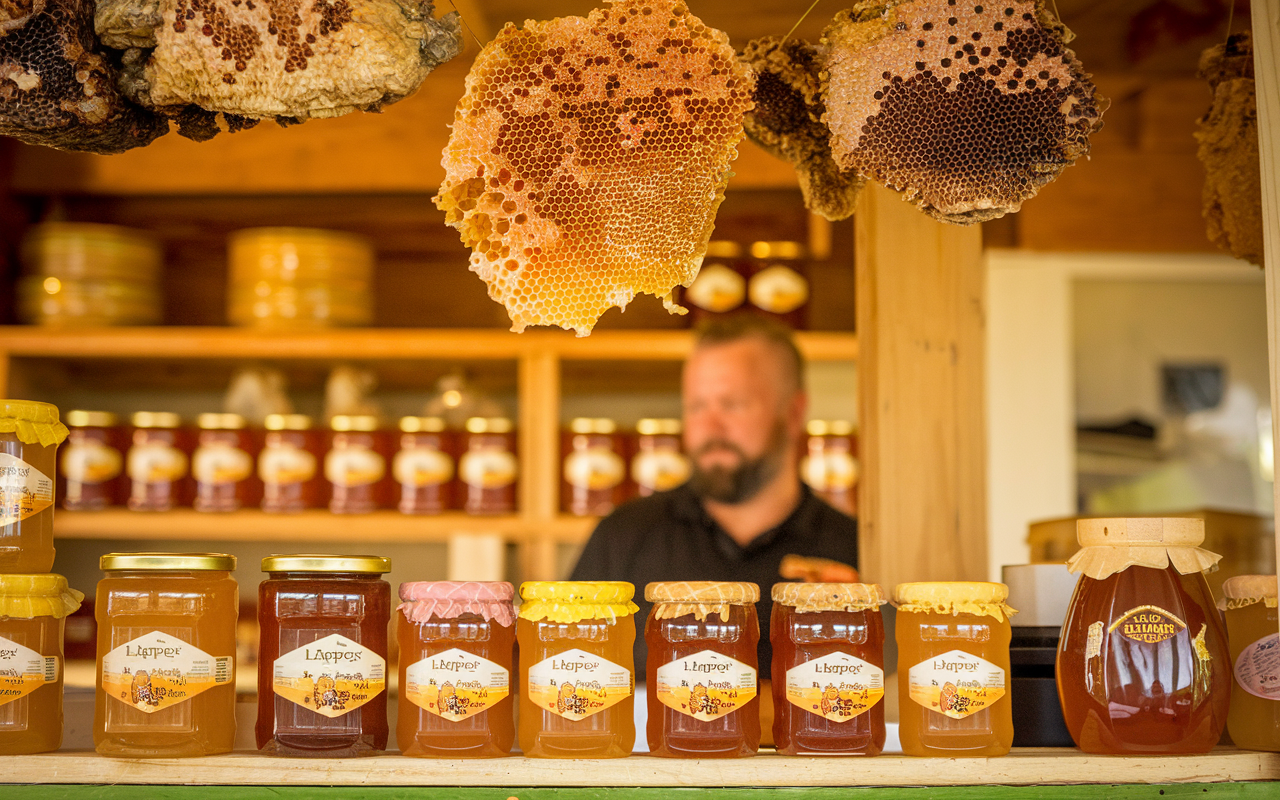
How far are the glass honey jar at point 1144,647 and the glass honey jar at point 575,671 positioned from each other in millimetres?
366

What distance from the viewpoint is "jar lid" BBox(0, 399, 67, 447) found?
2.83ft

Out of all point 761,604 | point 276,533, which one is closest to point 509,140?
point 761,604

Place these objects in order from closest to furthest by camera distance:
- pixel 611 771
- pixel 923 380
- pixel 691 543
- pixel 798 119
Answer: pixel 611 771 → pixel 798 119 → pixel 923 380 → pixel 691 543

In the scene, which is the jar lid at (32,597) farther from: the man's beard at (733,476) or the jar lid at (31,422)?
the man's beard at (733,476)

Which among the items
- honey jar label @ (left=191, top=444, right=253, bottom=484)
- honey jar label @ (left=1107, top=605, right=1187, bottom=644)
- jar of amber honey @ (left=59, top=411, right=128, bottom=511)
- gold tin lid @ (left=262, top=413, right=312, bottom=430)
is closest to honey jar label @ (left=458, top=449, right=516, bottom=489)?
gold tin lid @ (left=262, top=413, right=312, bottom=430)

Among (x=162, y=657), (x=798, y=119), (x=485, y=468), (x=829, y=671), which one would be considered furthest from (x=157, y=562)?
(x=485, y=468)

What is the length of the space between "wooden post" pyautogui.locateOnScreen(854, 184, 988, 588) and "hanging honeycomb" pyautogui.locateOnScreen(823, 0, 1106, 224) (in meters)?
0.37

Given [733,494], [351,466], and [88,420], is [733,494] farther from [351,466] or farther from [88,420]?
[88,420]

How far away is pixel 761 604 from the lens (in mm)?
1189

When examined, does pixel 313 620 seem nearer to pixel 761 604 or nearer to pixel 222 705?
pixel 222 705

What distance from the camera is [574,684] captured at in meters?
0.83

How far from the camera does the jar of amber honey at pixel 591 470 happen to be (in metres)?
2.33

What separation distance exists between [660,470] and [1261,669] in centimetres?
152

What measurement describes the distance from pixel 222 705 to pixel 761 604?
0.56 metres
